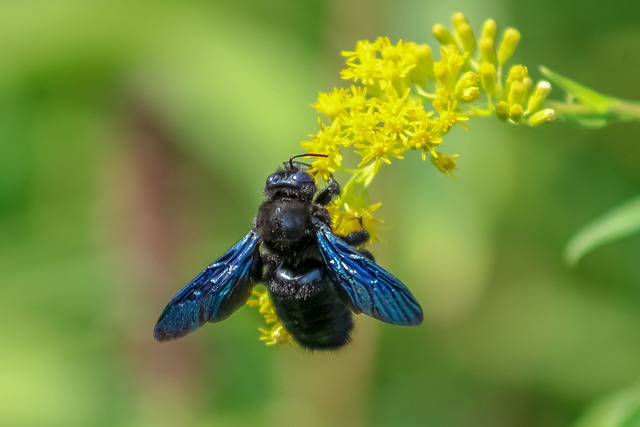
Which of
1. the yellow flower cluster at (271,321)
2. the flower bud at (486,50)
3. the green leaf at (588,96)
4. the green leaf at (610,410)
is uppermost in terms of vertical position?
the flower bud at (486,50)

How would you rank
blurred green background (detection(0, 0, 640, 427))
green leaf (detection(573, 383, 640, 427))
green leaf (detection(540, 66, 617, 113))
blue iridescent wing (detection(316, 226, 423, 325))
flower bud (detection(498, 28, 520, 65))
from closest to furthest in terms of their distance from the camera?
blue iridescent wing (detection(316, 226, 423, 325)) → green leaf (detection(540, 66, 617, 113)) → flower bud (detection(498, 28, 520, 65)) → green leaf (detection(573, 383, 640, 427)) → blurred green background (detection(0, 0, 640, 427))

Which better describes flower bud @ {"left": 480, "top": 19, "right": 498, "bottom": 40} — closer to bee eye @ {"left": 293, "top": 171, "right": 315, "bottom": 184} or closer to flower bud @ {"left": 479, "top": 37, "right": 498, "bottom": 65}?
flower bud @ {"left": 479, "top": 37, "right": 498, "bottom": 65}

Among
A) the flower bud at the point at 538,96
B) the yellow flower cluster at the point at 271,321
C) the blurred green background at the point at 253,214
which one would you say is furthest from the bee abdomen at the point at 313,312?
the blurred green background at the point at 253,214

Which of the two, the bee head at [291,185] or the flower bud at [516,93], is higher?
the flower bud at [516,93]

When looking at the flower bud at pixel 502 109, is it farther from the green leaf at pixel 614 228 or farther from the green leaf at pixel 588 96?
the green leaf at pixel 614 228

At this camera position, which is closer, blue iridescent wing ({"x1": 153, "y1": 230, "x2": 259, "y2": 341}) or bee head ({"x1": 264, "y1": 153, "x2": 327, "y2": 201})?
blue iridescent wing ({"x1": 153, "y1": 230, "x2": 259, "y2": 341})

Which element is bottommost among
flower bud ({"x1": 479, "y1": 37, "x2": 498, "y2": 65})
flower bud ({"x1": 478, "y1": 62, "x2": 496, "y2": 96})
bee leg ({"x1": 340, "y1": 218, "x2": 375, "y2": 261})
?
bee leg ({"x1": 340, "y1": 218, "x2": 375, "y2": 261})

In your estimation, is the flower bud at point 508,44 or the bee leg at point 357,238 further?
the flower bud at point 508,44

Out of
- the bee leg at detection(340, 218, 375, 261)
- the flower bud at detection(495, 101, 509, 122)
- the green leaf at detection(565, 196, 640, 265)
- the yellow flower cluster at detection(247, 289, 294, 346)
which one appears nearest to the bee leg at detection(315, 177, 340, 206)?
the bee leg at detection(340, 218, 375, 261)
